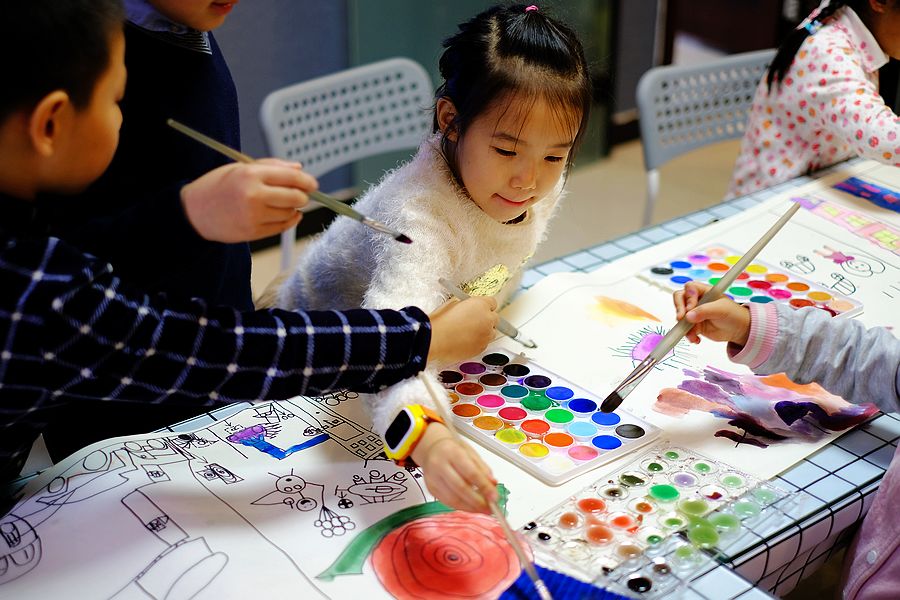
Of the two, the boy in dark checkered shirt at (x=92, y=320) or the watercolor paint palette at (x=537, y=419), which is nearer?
the boy in dark checkered shirt at (x=92, y=320)

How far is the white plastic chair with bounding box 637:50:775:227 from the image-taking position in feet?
6.26

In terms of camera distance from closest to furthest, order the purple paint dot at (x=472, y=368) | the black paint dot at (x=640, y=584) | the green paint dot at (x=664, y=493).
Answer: the black paint dot at (x=640, y=584) < the green paint dot at (x=664, y=493) < the purple paint dot at (x=472, y=368)

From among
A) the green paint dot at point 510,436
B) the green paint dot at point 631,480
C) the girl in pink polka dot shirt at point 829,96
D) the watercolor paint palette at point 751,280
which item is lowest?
the green paint dot at point 631,480

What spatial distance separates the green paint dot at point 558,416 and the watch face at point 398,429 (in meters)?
0.21

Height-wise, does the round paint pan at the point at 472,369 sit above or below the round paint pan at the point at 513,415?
below

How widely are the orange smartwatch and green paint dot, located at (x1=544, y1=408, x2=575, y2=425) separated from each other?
179 mm

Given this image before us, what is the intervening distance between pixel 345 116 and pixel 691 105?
0.76 meters

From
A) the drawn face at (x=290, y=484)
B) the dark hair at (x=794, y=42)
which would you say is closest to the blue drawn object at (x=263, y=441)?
the drawn face at (x=290, y=484)

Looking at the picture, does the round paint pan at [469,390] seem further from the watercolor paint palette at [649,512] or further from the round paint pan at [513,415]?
the watercolor paint palette at [649,512]

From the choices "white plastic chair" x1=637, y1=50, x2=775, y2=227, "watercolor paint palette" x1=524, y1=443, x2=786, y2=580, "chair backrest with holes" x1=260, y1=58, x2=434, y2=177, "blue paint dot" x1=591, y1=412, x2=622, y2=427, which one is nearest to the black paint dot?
"watercolor paint palette" x1=524, y1=443, x2=786, y2=580

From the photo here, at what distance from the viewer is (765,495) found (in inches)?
34.6

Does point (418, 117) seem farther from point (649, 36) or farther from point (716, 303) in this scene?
point (649, 36)

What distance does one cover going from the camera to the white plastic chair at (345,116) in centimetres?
175

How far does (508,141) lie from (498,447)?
1.14 ft
